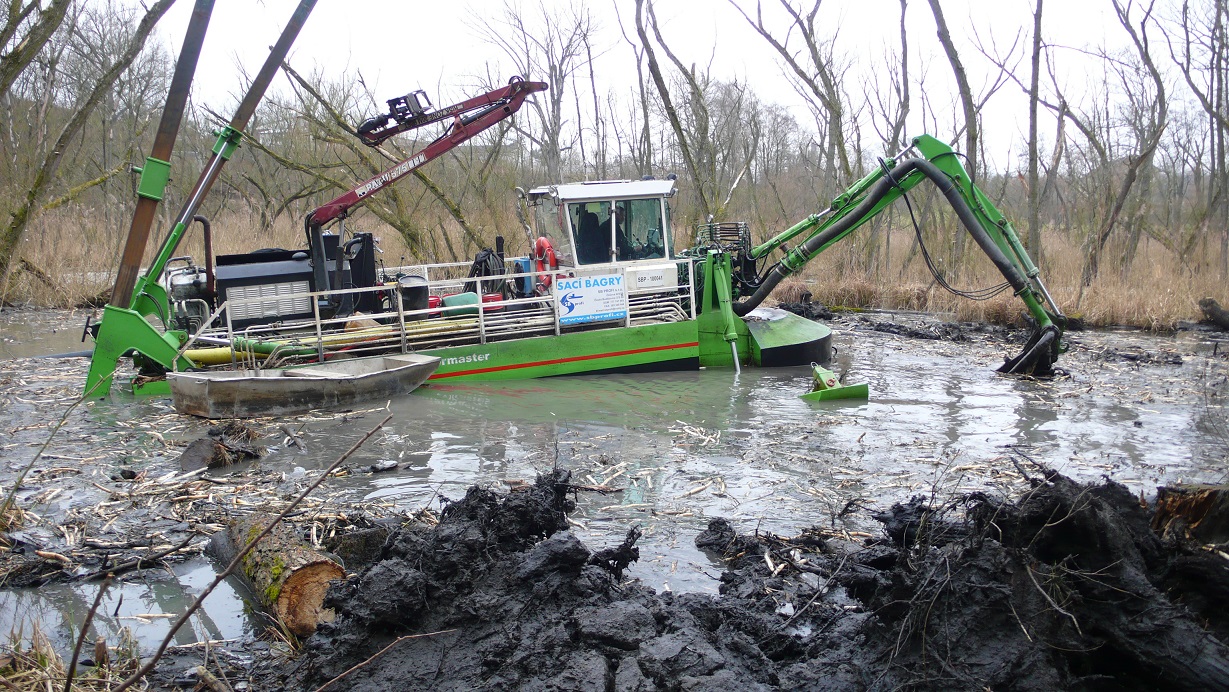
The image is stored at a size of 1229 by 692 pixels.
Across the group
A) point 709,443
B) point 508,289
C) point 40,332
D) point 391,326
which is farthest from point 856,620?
point 40,332

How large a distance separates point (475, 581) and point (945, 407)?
7467 millimetres

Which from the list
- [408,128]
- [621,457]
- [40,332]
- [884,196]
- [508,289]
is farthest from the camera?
[40,332]

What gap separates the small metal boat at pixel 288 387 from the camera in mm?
8578

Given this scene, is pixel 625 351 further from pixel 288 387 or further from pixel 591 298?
pixel 288 387

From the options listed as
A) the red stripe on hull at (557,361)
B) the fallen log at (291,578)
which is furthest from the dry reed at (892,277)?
the fallen log at (291,578)

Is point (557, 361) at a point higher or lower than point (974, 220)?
lower

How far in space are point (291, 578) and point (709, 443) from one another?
465 cm

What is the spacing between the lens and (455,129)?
12.0 m

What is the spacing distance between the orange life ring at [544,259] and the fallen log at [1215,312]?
1177 cm

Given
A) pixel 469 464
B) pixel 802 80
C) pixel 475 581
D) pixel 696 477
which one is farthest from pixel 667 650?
pixel 802 80

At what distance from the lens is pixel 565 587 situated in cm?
345

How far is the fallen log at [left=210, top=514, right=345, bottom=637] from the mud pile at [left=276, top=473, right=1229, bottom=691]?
1.46 ft

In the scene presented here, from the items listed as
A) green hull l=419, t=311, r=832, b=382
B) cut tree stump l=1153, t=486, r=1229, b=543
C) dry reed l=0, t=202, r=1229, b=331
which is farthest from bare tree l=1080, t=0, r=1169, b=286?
cut tree stump l=1153, t=486, r=1229, b=543

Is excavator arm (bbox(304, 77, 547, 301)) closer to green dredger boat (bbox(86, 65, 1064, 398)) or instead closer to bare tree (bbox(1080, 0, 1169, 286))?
green dredger boat (bbox(86, 65, 1064, 398))
